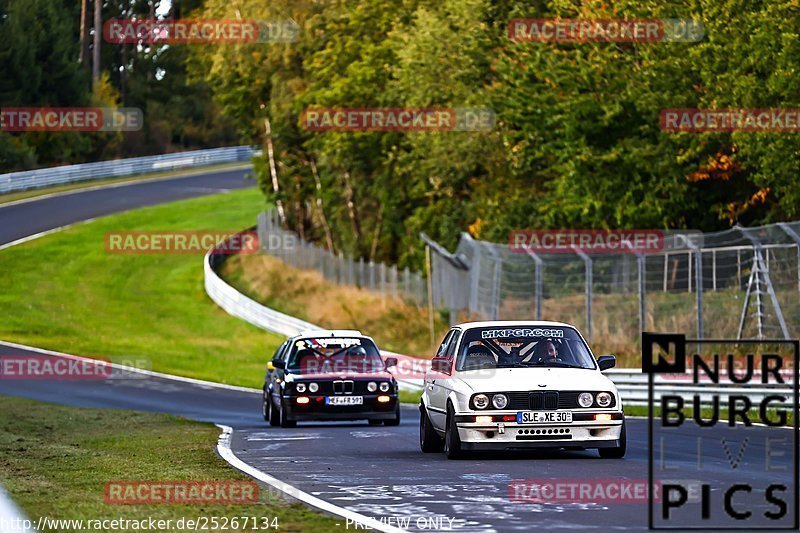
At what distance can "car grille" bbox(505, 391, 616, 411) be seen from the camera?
51.9 feet

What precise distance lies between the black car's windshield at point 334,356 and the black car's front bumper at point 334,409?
528mm

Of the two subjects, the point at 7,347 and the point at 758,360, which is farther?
the point at 7,347

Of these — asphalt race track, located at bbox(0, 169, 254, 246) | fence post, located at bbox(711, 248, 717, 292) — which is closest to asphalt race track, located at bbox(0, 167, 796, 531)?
fence post, located at bbox(711, 248, 717, 292)

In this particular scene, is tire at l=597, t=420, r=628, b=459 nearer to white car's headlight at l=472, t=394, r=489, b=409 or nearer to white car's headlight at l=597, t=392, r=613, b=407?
white car's headlight at l=597, t=392, r=613, b=407

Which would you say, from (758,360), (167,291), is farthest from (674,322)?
(167,291)

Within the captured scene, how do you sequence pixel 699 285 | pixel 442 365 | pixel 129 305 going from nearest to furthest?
1. pixel 442 365
2. pixel 699 285
3. pixel 129 305

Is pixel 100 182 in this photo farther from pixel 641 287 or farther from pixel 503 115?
pixel 641 287

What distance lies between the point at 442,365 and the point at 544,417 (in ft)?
5.31

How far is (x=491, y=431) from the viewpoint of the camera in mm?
15922

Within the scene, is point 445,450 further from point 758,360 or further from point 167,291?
point 167,291

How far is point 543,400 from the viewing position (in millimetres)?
15836

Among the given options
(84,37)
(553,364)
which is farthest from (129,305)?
(84,37)

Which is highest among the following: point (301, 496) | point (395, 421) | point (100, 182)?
point (100, 182)

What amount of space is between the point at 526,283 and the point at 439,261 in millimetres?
9468
